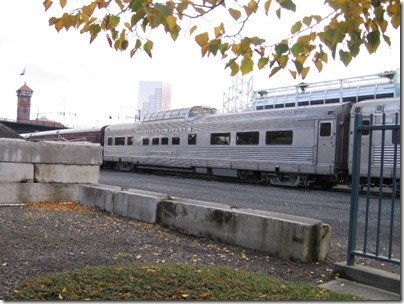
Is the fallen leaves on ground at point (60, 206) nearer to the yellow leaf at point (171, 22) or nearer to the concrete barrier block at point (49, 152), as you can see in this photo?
the concrete barrier block at point (49, 152)

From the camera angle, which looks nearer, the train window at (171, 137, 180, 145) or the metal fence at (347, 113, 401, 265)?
the metal fence at (347, 113, 401, 265)

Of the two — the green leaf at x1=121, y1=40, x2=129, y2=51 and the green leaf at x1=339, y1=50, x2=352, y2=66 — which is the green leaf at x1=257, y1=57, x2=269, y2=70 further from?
the green leaf at x1=121, y1=40, x2=129, y2=51

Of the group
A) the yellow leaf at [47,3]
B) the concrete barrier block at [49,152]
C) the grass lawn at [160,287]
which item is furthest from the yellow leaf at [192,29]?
the concrete barrier block at [49,152]

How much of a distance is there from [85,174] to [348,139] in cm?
1068

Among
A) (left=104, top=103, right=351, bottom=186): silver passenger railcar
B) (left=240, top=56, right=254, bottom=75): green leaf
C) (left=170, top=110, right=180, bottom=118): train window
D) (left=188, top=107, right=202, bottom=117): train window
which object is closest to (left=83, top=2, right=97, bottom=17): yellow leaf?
(left=240, top=56, right=254, bottom=75): green leaf

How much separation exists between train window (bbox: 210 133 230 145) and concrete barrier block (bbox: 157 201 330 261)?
45.3ft

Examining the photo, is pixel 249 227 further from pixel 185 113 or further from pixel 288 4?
pixel 185 113

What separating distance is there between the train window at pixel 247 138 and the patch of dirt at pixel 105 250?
12.6 metres

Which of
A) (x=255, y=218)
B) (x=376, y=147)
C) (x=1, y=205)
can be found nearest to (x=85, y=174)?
(x=1, y=205)

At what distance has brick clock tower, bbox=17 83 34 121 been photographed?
323 ft

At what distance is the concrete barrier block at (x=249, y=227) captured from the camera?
5348 millimetres

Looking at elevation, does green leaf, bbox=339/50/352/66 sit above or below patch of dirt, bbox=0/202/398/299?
above

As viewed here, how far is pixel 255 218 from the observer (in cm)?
589

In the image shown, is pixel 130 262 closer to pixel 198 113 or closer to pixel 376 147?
pixel 376 147
